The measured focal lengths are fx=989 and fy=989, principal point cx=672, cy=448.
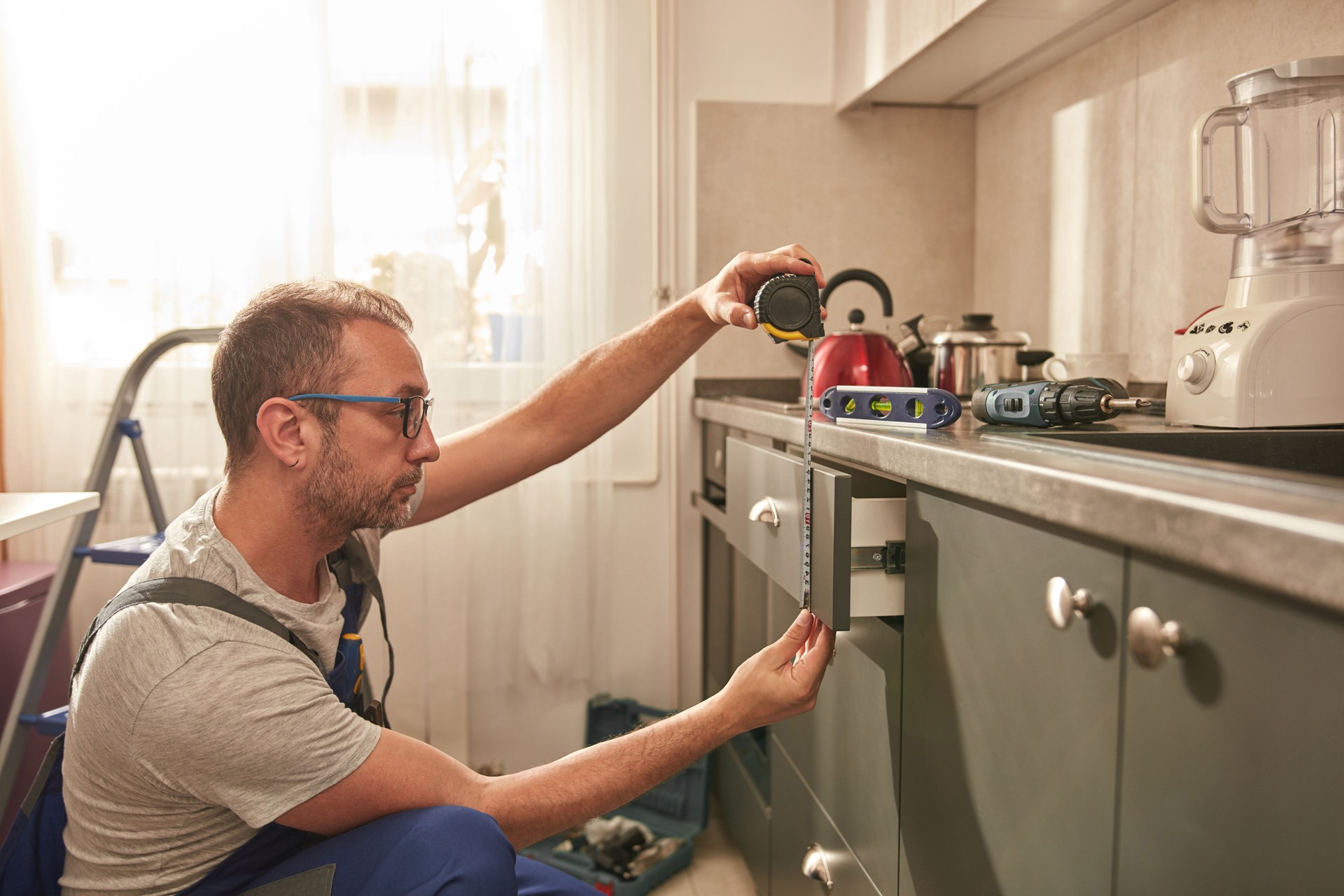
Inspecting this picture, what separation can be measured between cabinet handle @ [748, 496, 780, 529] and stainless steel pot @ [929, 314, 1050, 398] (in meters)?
0.62

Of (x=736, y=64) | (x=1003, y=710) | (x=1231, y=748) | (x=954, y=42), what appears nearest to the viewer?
(x=1231, y=748)

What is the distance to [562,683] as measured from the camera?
2525mm

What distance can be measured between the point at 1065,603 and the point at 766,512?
0.60 m

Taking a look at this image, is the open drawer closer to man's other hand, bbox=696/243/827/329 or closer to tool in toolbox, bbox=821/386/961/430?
tool in toolbox, bbox=821/386/961/430

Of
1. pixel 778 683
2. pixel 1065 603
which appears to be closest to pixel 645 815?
pixel 778 683

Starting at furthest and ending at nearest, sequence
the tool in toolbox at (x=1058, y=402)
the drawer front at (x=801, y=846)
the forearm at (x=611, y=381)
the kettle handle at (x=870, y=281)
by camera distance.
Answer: the kettle handle at (x=870, y=281), the forearm at (x=611, y=381), the drawer front at (x=801, y=846), the tool in toolbox at (x=1058, y=402)

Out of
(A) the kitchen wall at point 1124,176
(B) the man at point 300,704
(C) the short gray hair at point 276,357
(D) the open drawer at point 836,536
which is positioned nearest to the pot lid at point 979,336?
(A) the kitchen wall at point 1124,176

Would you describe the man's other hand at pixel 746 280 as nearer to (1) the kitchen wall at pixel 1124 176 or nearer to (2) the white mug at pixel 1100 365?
(2) the white mug at pixel 1100 365

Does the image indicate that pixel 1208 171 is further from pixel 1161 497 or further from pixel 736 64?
pixel 736 64

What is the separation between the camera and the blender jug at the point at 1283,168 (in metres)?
1.17

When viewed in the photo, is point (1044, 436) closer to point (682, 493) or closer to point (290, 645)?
point (290, 645)

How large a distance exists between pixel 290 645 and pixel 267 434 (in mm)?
225

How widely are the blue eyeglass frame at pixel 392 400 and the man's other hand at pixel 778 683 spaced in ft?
1.50

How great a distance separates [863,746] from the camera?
1239 mm
